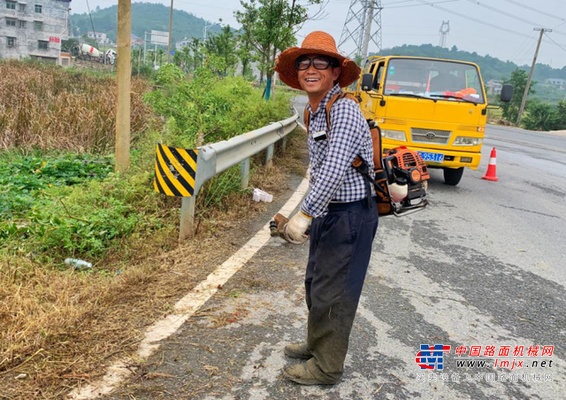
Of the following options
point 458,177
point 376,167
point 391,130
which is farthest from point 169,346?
point 458,177

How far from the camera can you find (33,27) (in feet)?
228

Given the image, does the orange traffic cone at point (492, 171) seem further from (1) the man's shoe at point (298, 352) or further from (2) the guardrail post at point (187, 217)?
(1) the man's shoe at point (298, 352)

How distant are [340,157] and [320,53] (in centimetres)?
53

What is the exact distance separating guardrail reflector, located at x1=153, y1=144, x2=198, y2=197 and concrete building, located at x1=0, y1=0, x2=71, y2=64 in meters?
74.2

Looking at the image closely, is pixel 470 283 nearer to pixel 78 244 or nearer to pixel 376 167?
pixel 376 167

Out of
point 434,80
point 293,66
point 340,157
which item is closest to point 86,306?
point 340,157

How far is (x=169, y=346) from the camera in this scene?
244 cm

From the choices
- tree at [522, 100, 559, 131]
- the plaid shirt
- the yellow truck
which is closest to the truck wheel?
the yellow truck

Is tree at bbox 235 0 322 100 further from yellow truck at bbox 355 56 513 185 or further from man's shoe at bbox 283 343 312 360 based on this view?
man's shoe at bbox 283 343 312 360

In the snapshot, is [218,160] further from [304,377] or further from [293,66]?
[304,377]

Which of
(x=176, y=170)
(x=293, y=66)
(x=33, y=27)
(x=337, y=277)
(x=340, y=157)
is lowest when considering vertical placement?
(x=337, y=277)

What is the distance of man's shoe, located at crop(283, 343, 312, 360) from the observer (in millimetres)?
2520

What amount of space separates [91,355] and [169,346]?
1.28 feet

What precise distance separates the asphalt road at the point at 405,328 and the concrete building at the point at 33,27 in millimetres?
74981
